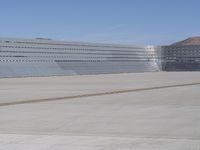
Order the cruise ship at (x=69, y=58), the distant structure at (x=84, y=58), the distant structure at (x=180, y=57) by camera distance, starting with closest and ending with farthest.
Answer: the cruise ship at (x=69, y=58), the distant structure at (x=84, y=58), the distant structure at (x=180, y=57)

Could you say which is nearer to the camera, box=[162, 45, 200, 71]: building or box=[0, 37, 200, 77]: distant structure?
box=[0, 37, 200, 77]: distant structure

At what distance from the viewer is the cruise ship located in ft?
317

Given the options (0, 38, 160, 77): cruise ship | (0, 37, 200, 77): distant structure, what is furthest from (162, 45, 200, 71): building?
(0, 38, 160, 77): cruise ship

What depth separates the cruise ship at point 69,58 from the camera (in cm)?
9667

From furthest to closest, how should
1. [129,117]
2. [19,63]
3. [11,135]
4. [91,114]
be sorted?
[19,63]
[91,114]
[129,117]
[11,135]

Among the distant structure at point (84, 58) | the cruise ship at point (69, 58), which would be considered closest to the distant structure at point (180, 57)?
the distant structure at point (84, 58)

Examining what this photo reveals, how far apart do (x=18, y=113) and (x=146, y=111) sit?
4409mm

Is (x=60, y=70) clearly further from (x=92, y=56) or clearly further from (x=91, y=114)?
(x=91, y=114)

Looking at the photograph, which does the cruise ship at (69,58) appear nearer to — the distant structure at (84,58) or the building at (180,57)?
the distant structure at (84,58)

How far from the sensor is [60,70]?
102750 mm

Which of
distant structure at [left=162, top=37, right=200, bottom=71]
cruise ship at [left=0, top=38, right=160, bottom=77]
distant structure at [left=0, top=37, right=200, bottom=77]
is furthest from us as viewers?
distant structure at [left=162, top=37, right=200, bottom=71]

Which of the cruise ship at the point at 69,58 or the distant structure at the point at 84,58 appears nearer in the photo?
the cruise ship at the point at 69,58

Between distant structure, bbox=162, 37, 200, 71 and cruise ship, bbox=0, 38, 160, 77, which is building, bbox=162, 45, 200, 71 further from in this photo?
cruise ship, bbox=0, 38, 160, 77

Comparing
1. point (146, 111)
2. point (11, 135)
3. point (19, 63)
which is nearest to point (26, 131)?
point (11, 135)
